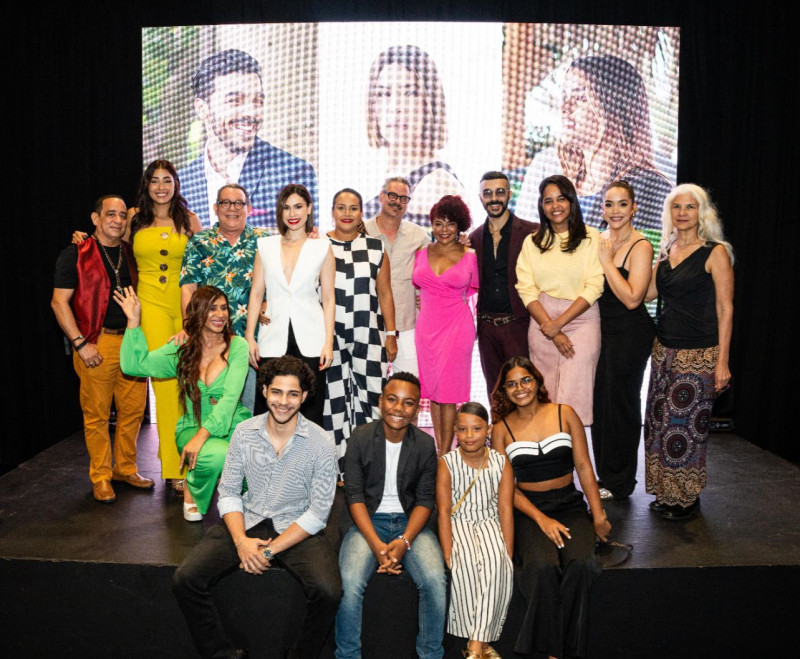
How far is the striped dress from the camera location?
9.64 feet

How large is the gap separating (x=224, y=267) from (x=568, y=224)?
1659 millimetres

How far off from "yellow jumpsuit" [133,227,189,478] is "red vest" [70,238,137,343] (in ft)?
0.57

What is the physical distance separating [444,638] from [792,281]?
388cm

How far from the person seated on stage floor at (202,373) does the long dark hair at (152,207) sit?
449 mm

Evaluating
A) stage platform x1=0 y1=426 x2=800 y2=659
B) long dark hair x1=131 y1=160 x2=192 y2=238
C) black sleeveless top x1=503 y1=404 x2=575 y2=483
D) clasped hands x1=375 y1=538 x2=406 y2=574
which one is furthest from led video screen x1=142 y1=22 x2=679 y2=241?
clasped hands x1=375 y1=538 x2=406 y2=574

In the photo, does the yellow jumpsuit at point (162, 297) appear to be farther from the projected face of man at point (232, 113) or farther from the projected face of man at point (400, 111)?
the projected face of man at point (400, 111)

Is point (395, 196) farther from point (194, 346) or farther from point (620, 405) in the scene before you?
point (620, 405)

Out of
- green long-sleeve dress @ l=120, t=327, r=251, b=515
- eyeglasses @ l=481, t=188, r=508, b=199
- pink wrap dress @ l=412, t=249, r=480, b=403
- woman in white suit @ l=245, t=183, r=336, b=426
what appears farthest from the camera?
pink wrap dress @ l=412, t=249, r=480, b=403

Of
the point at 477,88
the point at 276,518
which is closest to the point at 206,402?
the point at 276,518

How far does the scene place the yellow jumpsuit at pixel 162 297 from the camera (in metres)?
3.93

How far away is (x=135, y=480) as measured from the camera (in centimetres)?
409

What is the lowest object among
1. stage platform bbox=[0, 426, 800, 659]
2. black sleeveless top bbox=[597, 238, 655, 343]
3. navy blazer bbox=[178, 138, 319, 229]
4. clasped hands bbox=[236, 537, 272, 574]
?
stage platform bbox=[0, 426, 800, 659]

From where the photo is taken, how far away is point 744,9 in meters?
5.39

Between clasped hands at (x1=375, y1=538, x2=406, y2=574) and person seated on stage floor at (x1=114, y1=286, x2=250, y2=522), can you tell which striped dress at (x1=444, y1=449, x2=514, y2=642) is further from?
person seated on stage floor at (x1=114, y1=286, x2=250, y2=522)
